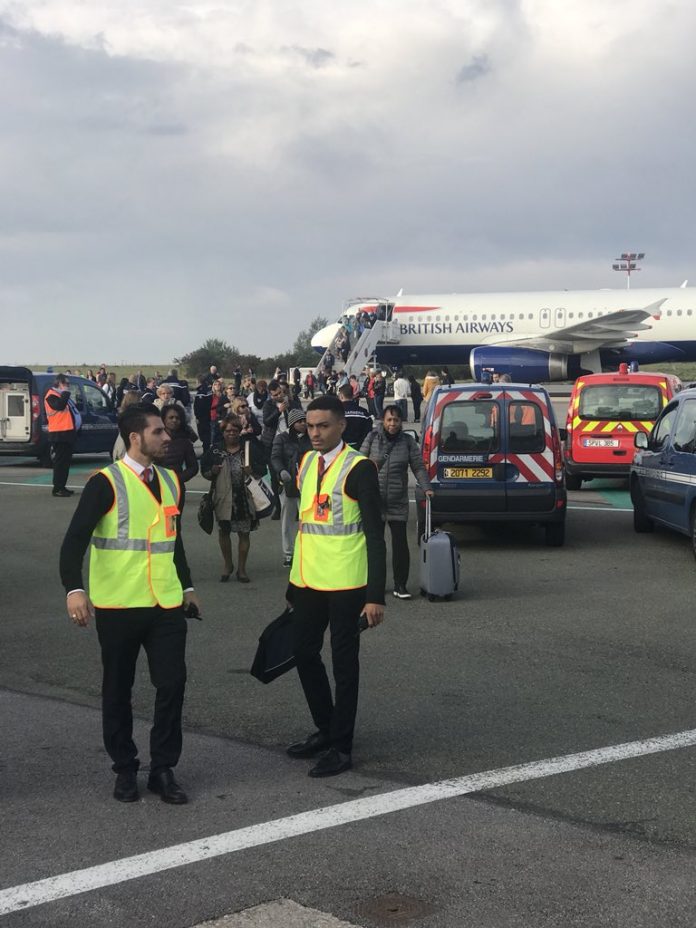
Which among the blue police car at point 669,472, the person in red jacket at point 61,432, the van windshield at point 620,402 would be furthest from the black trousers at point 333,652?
the person in red jacket at point 61,432

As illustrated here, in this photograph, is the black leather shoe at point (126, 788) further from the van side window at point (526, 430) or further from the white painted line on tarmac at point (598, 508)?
the white painted line on tarmac at point (598, 508)

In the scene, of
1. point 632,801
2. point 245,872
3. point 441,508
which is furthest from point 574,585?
point 245,872

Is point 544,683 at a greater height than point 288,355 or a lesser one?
lesser

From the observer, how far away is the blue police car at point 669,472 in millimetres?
12102

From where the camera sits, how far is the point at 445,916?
4.08 meters

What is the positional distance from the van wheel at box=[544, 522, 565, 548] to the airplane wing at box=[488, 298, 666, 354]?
102 feet

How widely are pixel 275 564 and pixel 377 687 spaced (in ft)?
16.9

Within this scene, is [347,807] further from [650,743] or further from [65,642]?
[65,642]

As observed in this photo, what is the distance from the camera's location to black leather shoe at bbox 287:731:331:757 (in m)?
5.97

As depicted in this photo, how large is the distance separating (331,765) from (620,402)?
44.3 ft

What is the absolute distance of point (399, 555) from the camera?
10625 millimetres

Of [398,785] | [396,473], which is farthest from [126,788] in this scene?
[396,473]

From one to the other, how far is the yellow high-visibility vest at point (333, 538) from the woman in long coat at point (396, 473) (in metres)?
4.65

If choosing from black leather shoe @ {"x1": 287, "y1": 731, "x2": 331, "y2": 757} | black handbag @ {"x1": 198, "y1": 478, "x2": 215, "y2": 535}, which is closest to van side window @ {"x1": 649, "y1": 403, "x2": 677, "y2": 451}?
black handbag @ {"x1": 198, "y1": 478, "x2": 215, "y2": 535}
